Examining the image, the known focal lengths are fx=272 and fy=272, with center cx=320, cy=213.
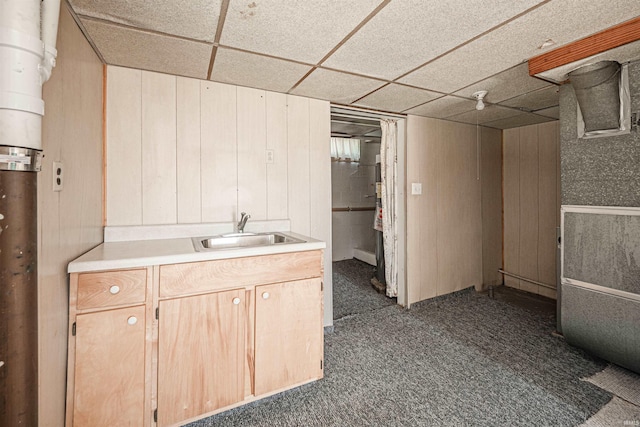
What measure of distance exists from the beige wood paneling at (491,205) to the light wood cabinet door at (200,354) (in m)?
3.25

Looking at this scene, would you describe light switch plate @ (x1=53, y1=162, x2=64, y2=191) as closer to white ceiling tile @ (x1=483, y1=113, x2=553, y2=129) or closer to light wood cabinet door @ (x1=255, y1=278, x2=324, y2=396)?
light wood cabinet door @ (x1=255, y1=278, x2=324, y2=396)

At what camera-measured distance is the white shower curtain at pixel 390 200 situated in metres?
2.94

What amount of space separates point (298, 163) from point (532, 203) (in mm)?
2970

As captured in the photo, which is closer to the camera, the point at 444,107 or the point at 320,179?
the point at 320,179

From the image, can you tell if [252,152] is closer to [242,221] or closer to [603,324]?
[242,221]

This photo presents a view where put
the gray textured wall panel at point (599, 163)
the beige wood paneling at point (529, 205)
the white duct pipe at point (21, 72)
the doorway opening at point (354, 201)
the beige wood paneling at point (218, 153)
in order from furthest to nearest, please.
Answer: the doorway opening at point (354, 201) → the beige wood paneling at point (529, 205) → the beige wood paneling at point (218, 153) → the gray textured wall panel at point (599, 163) → the white duct pipe at point (21, 72)

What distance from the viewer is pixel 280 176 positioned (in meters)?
2.23

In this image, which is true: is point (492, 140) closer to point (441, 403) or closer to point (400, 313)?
point (400, 313)

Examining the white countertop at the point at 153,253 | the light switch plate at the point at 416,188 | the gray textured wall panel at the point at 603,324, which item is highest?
the light switch plate at the point at 416,188

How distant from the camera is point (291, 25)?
1331 mm

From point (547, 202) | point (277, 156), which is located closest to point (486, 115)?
point (547, 202)

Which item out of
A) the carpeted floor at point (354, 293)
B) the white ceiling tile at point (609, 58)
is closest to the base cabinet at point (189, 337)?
the carpeted floor at point (354, 293)

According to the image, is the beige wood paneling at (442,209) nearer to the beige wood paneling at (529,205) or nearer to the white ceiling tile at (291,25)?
the beige wood paneling at (529,205)

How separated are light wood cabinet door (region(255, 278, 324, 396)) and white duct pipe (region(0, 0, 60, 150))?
1088mm
